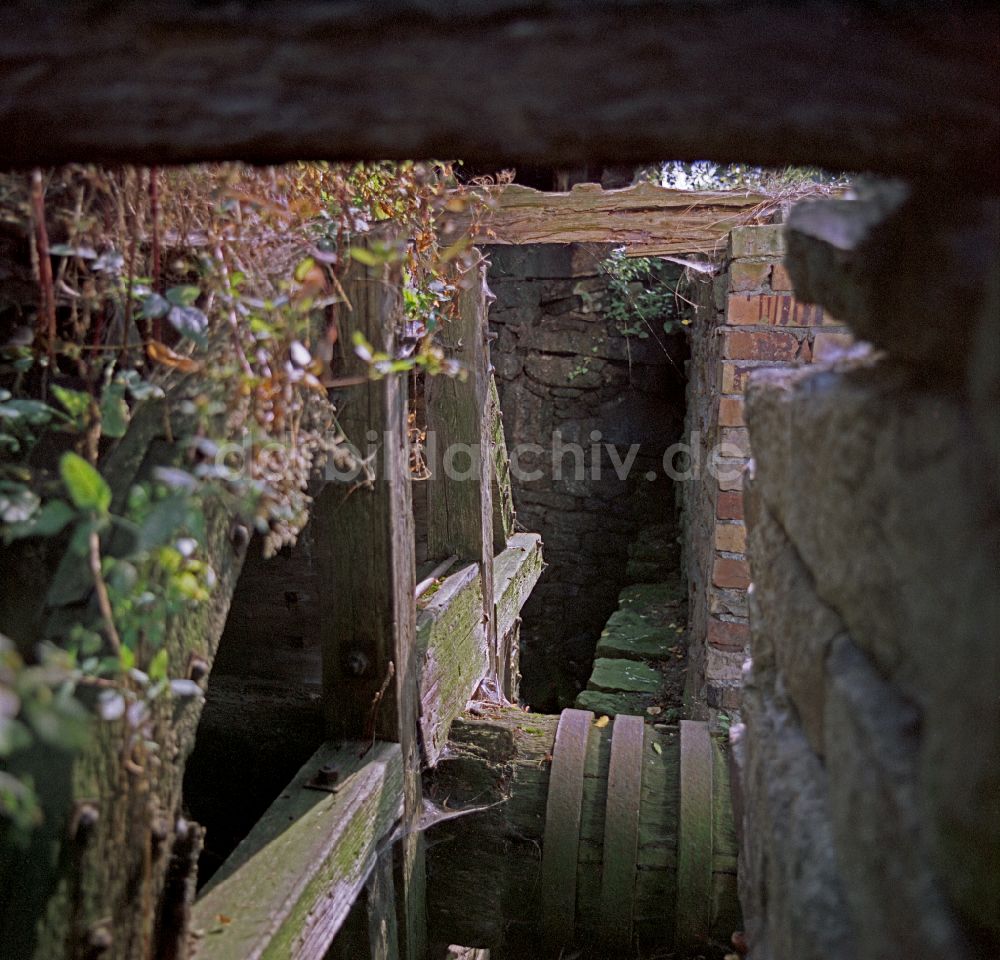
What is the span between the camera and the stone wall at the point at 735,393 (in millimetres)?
2906

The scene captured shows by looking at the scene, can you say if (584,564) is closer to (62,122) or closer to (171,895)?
(171,895)

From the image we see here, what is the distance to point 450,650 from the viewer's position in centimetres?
217

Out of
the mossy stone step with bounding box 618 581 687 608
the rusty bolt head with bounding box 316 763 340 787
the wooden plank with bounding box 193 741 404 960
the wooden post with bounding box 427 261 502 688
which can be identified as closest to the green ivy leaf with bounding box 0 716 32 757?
the wooden plank with bounding box 193 741 404 960

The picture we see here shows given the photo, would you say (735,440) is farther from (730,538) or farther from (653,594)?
(653,594)

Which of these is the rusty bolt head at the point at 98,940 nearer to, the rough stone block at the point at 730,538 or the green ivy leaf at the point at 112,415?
the green ivy leaf at the point at 112,415

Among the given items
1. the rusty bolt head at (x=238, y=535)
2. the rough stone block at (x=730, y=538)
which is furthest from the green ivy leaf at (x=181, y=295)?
the rough stone block at (x=730, y=538)

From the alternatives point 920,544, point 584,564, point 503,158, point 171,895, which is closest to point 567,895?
point 171,895

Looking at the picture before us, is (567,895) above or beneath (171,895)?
beneath

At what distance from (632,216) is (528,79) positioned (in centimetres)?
300

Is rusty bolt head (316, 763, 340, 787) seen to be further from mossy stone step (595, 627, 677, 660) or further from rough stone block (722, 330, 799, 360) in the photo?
mossy stone step (595, 627, 677, 660)

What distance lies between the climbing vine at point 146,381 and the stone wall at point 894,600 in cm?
62

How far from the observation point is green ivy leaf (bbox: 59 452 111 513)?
0.78 m

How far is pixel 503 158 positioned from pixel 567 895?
64.3 inches

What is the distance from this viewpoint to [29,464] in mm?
1115
